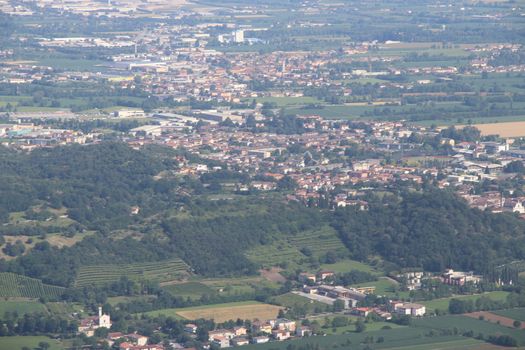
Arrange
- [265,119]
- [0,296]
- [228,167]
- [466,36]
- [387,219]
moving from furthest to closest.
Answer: [466,36], [265,119], [228,167], [387,219], [0,296]

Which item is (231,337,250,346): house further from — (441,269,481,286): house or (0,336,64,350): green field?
(441,269,481,286): house

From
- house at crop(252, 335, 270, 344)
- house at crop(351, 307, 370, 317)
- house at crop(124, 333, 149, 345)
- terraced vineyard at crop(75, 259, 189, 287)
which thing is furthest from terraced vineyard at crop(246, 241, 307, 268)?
house at crop(124, 333, 149, 345)

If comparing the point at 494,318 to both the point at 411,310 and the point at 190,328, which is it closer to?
the point at 411,310

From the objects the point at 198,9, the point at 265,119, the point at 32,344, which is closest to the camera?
the point at 32,344

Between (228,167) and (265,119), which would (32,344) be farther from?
(265,119)

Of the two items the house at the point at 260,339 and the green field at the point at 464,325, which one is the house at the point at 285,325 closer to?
the house at the point at 260,339

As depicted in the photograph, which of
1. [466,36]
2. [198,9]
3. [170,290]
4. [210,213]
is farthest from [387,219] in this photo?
[198,9]
